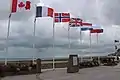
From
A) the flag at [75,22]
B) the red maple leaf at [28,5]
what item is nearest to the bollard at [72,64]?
the red maple leaf at [28,5]

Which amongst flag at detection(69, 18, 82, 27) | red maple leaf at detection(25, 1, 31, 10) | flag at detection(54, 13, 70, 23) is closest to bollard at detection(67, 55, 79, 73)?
red maple leaf at detection(25, 1, 31, 10)

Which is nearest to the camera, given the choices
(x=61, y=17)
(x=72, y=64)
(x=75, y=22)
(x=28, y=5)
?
(x=28, y=5)

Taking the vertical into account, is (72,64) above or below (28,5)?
below

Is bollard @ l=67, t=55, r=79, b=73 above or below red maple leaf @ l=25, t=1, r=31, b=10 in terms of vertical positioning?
below

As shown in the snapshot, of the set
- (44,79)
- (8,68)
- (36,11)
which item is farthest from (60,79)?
(36,11)

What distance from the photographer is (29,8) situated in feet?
104

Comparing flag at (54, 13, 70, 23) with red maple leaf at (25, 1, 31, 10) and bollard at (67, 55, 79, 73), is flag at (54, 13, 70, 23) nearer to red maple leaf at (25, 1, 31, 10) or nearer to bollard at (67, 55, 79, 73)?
red maple leaf at (25, 1, 31, 10)

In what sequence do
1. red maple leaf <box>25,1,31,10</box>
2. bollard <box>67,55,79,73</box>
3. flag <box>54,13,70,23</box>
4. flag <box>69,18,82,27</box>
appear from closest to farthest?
red maple leaf <box>25,1,31,10</box> < bollard <box>67,55,79,73</box> < flag <box>54,13,70,23</box> < flag <box>69,18,82,27</box>

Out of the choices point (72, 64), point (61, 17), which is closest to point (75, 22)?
point (61, 17)

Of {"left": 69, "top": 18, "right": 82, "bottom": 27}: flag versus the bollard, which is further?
{"left": 69, "top": 18, "right": 82, "bottom": 27}: flag

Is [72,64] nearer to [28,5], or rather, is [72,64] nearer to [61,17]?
[28,5]

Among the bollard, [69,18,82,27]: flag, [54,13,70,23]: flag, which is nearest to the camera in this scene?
the bollard

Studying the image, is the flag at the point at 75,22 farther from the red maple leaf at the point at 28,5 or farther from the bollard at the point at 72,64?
the red maple leaf at the point at 28,5

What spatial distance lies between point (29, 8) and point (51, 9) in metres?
5.90
